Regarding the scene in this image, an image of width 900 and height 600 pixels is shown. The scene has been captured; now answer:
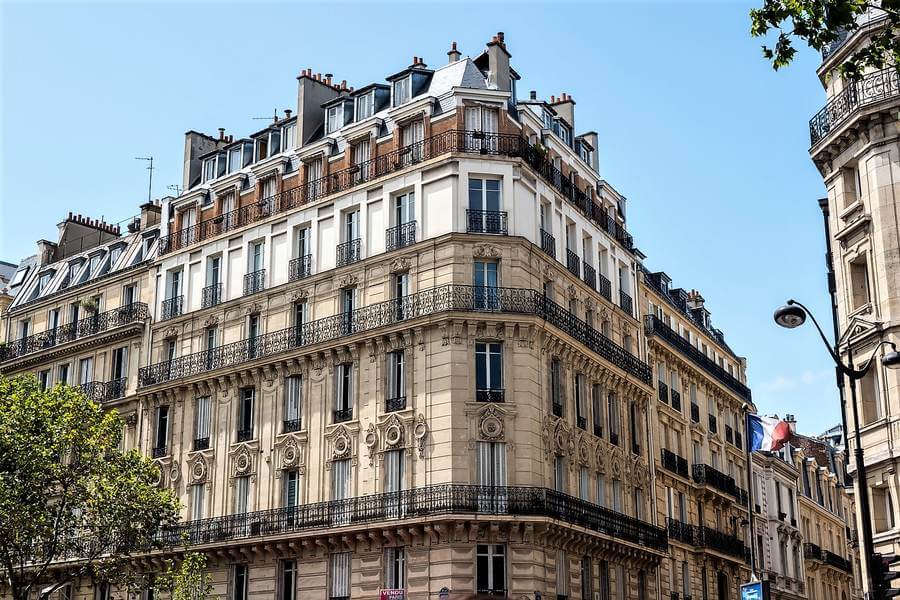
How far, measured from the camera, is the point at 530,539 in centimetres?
3044

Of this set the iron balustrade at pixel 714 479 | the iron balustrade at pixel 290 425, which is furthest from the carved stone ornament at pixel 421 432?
the iron balustrade at pixel 714 479

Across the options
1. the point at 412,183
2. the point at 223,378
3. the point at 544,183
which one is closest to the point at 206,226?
the point at 223,378

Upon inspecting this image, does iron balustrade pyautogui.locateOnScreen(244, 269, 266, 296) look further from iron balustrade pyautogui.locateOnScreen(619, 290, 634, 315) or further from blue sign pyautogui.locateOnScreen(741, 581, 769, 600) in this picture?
blue sign pyautogui.locateOnScreen(741, 581, 769, 600)

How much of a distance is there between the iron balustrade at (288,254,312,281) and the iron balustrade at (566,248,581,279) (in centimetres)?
829

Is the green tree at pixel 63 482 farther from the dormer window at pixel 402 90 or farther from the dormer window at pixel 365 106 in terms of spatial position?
the dormer window at pixel 402 90

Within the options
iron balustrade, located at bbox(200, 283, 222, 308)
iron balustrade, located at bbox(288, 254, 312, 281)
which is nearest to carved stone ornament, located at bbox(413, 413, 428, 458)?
iron balustrade, located at bbox(288, 254, 312, 281)

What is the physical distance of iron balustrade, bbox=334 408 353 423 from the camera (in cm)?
3359

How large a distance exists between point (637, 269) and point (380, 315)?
12442 mm

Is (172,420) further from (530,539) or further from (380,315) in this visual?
(530,539)

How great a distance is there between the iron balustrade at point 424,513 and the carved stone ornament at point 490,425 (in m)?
1.46

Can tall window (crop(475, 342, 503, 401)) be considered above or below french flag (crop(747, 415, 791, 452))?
above

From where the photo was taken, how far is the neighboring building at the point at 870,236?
2648 cm

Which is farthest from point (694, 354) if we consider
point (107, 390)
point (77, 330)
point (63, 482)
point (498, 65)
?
point (63, 482)

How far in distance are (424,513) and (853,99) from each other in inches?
606
